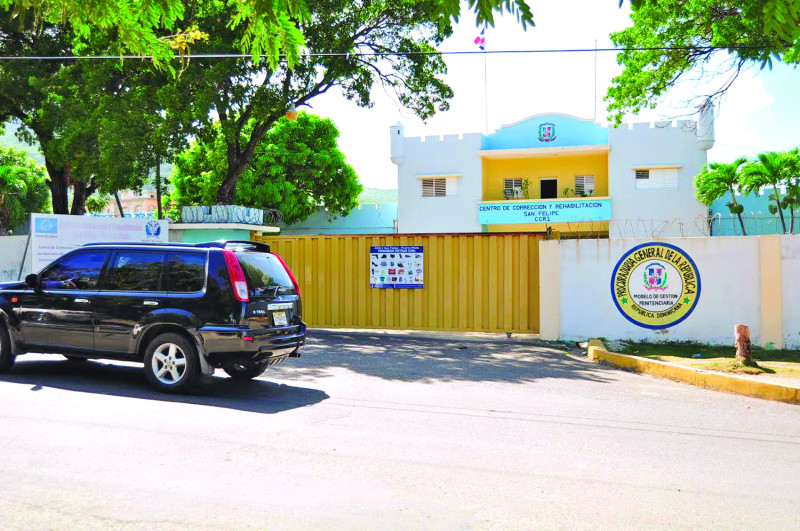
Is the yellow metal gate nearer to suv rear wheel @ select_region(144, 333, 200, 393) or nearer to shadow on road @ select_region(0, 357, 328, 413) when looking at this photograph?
shadow on road @ select_region(0, 357, 328, 413)

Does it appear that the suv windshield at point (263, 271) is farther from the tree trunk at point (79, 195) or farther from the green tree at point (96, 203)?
the green tree at point (96, 203)

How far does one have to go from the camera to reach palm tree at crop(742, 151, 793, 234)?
85.3ft

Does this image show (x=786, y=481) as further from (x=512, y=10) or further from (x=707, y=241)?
(x=707, y=241)

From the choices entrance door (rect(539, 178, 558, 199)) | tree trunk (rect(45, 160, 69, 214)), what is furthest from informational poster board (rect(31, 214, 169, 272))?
entrance door (rect(539, 178, 558, 199))

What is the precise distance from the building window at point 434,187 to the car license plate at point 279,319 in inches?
986

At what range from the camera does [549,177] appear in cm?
3253

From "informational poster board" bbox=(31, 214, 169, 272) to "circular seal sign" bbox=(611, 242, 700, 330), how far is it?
35.9ft

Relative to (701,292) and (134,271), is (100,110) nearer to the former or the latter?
(134,271)

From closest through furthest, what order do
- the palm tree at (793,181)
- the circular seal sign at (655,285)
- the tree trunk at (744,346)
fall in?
the tree trunk at (744,346) → the circular seal sign at (655,285) → the palm tree at (793,181)

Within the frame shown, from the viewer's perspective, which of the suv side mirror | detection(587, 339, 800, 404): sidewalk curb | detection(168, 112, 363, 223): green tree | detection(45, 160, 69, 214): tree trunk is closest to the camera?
detection(587, 339, 800, 404): sidewalk curb

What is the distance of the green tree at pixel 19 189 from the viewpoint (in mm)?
29969

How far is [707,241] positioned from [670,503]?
8.94m

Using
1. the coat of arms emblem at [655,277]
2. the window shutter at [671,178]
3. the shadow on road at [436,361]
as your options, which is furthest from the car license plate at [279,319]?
the window shutter at [671,178]

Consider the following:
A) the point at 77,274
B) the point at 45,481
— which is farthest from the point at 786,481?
the point at 77,274
